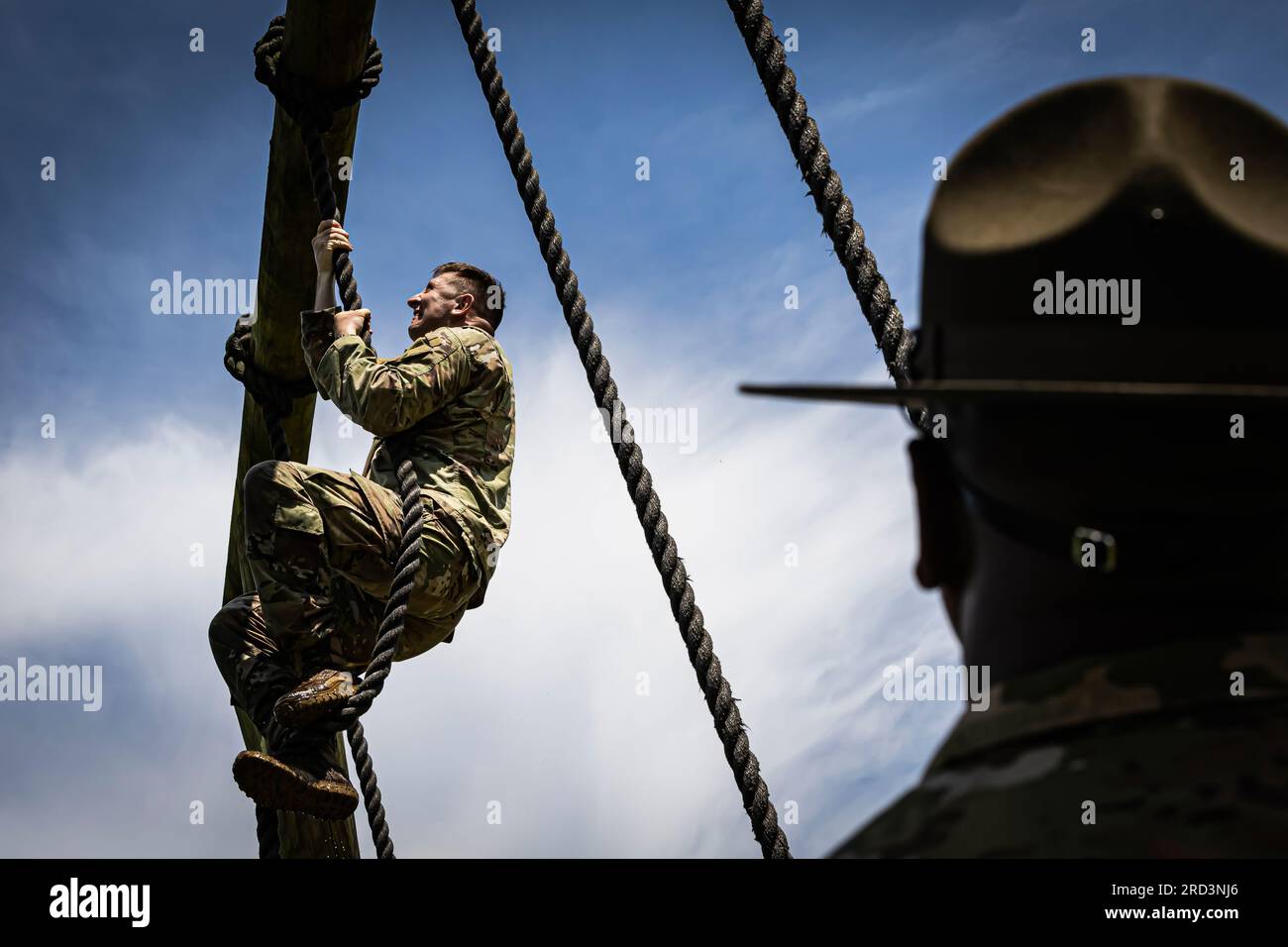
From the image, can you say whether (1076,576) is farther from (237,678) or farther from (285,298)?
(285,298)

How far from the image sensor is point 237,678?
15.0 ft

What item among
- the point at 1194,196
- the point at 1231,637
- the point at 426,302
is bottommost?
the point at 1231,637

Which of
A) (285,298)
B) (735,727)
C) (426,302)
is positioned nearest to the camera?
(735,727)

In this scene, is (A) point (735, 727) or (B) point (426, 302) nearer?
→ (A) point (735, 727)

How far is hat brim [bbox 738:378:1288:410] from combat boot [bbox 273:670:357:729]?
296 cm

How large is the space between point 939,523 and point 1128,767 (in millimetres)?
309

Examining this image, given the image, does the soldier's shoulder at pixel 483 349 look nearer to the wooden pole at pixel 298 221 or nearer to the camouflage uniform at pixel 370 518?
the camouflage uniform at pixel 370 518

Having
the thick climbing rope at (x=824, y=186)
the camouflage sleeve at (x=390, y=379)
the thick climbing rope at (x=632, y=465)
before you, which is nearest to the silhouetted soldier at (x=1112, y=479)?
the thick climbing rope at (x=824, y=186)

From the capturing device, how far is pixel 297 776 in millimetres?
4203

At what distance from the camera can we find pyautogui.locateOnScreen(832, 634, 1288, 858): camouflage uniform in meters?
1.39

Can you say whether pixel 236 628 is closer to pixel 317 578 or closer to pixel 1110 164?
pixel 317 578

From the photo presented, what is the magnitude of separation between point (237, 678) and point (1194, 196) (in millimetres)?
3586
